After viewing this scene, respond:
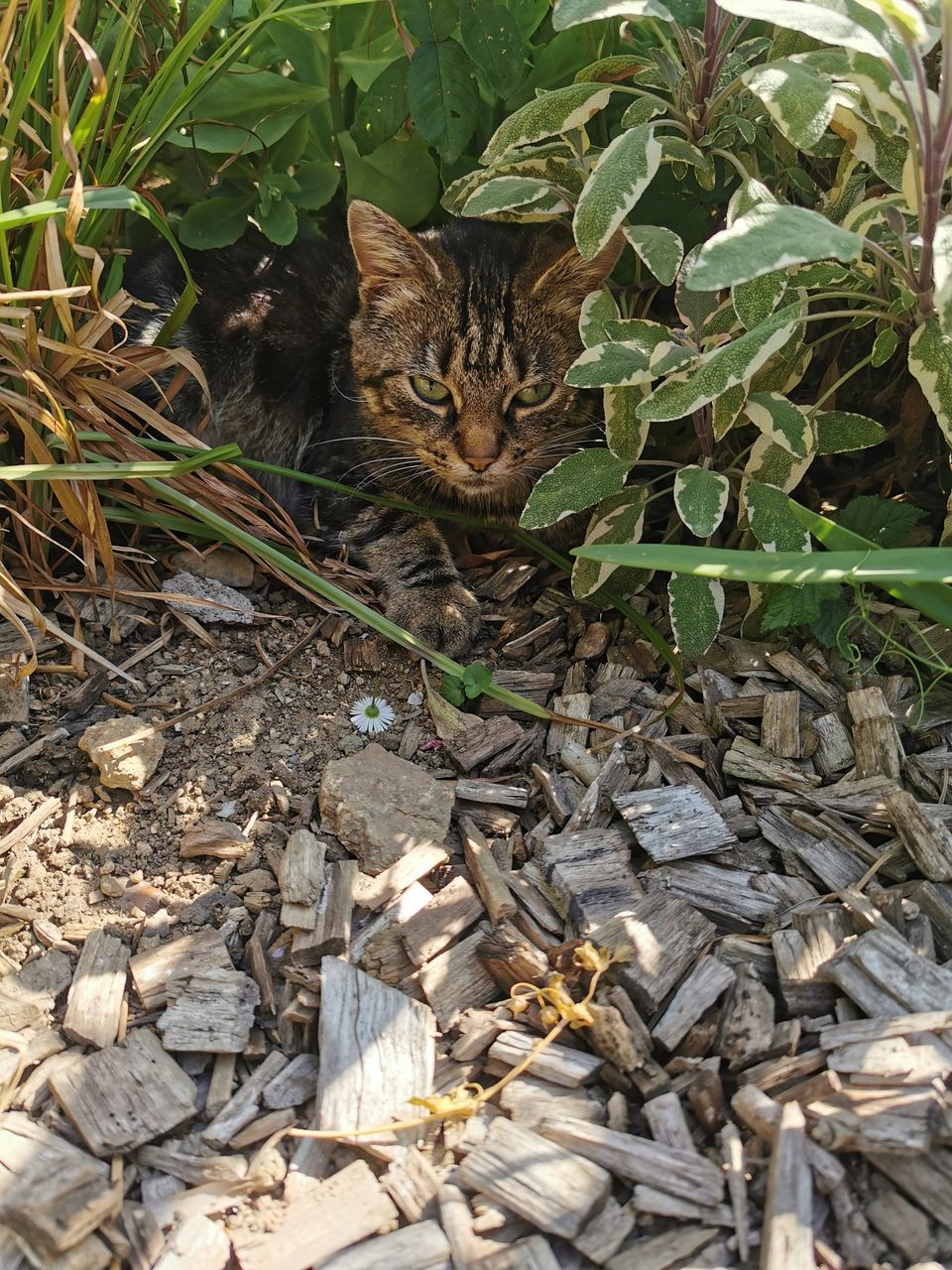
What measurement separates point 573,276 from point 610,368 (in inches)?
26.8

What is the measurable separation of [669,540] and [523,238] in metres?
0.96

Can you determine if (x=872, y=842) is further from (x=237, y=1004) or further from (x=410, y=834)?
(x=237, y=1004)

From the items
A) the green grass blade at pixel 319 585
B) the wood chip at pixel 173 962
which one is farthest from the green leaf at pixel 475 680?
the wood chip at pixel 173 962

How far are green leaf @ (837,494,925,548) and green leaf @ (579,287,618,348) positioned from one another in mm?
638

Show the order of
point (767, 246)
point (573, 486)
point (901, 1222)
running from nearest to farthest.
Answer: point (901, 1222) → point (767, 246) → point (573, 486)

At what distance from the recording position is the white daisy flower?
88.0 inches

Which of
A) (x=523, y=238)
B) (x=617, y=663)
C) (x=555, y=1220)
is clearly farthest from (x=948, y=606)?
(x=523, y=238)

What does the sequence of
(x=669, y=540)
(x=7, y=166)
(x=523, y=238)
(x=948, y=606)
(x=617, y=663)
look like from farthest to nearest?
(x=523, y=238) → (x=669, y=540) → (x=617, y=663) → (x=7, y=166) → (x=948, y=606)

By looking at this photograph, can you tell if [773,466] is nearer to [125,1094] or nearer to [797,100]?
[797,100]

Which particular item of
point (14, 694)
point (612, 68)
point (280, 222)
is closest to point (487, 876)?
point (14, 694)

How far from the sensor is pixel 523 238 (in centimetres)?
288

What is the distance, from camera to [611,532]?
2.31 meters

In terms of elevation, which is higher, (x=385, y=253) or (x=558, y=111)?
(x=558, y=111)

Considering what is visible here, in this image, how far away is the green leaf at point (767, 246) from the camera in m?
1.44
